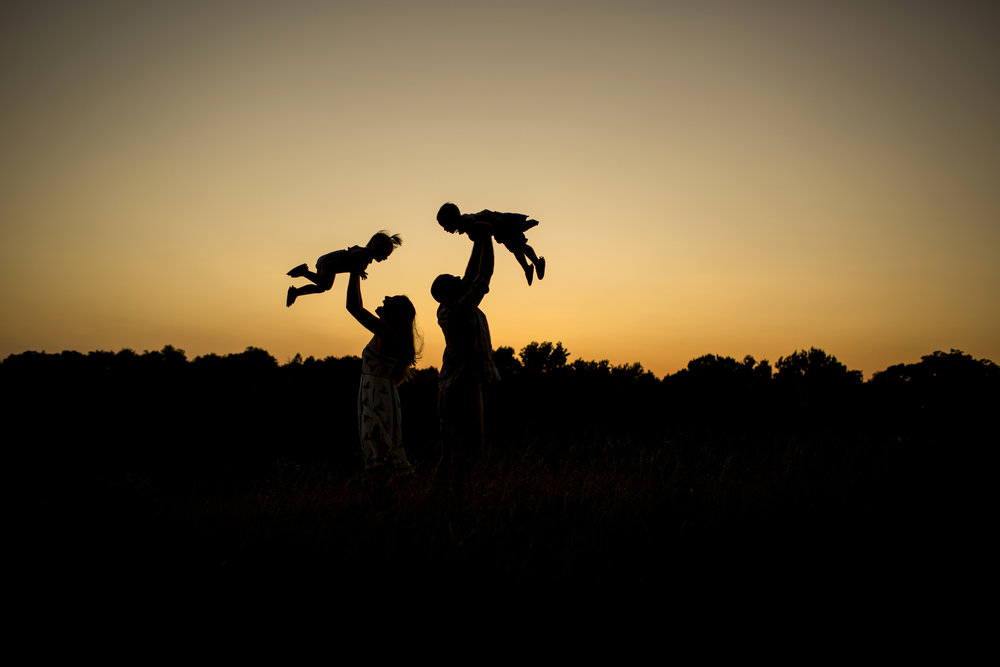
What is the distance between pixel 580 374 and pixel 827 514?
36.6 feet

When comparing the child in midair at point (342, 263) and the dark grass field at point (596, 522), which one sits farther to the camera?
the child in midair at point (342, 263)

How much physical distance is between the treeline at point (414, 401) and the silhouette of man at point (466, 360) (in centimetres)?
412

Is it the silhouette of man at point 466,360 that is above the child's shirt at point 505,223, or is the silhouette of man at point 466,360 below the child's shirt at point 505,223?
below

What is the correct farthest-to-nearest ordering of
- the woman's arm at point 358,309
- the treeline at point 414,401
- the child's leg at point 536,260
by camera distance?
the treeline at point 414,401 < the woman's arm at point 358,309 < the child's leg at point 536,260

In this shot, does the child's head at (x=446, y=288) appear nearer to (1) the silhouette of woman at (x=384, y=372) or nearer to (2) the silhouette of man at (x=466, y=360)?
(2) the silhouette of man at (x=466, y=360)

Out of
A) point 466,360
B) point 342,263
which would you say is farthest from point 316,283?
point 466,360

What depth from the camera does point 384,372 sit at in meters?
6.18

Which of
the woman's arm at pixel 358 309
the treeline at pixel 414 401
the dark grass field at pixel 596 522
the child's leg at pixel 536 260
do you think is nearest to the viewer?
the dark grass field at pixel 596 522

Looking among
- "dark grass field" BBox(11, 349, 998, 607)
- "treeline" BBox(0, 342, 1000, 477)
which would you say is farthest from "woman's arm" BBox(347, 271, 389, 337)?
"treeline" BBox(0, 342, 1000, 477)

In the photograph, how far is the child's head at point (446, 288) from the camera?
5.48m

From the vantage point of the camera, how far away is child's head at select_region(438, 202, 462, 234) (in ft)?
17.5

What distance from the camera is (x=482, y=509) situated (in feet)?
15.4

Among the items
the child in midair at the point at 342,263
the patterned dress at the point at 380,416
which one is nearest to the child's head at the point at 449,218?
the child in midair at the point at 342,263

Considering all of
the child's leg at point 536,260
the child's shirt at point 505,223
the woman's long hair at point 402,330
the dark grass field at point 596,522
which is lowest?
the dark grass field at point 596,522
